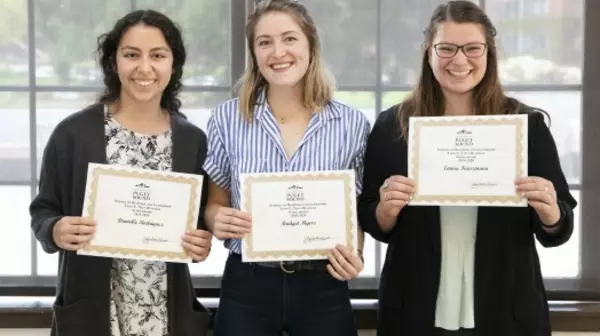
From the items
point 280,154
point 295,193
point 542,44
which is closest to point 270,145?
point 280,154

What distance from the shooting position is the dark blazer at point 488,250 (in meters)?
1.89

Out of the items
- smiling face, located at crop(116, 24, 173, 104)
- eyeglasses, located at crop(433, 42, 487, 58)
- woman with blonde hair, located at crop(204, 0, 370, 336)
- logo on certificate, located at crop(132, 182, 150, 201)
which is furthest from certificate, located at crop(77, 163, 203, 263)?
eyeglasses, located at crop(433, 42, 487, 58)

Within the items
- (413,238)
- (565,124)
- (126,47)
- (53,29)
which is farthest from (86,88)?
(565,124)

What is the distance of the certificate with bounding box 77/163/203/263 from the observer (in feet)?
6.05

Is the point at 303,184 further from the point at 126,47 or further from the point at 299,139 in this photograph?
the point at 126,47

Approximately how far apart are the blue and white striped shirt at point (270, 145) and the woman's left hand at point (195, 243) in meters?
0.11

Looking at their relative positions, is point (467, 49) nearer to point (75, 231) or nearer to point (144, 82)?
point (144, 82)

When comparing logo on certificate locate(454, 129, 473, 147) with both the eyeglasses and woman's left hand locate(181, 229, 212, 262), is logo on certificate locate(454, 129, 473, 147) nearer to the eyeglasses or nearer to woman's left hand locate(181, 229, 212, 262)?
the eyeglasses

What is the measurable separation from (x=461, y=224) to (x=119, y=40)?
Result: 1.04 meters

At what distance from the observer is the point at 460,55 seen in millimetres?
1867

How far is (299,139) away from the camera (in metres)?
1.95

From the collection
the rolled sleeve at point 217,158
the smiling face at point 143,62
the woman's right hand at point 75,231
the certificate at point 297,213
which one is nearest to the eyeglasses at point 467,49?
the certificate at point 297,213

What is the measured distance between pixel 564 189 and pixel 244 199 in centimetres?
83

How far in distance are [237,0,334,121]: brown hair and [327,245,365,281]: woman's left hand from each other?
0.39m
